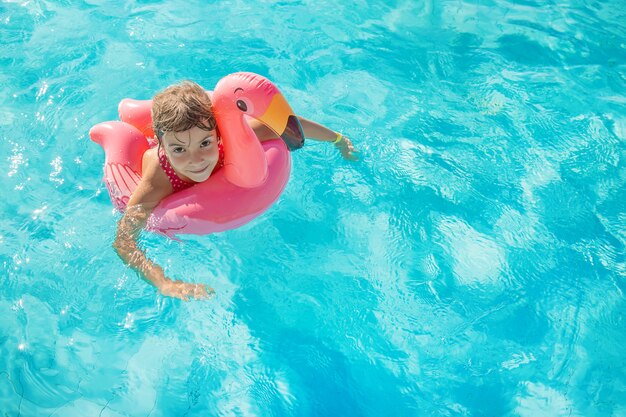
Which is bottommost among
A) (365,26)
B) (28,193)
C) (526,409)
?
(526,409)

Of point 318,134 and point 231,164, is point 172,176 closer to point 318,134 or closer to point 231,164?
point 231,164

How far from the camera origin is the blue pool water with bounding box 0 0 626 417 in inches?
122

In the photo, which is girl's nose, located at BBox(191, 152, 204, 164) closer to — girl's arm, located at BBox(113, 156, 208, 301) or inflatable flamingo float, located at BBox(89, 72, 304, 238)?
inflatable flamingo float, located at BBox(89, 72, 304, 238)

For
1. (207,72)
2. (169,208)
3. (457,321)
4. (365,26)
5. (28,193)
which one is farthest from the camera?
(365,26)

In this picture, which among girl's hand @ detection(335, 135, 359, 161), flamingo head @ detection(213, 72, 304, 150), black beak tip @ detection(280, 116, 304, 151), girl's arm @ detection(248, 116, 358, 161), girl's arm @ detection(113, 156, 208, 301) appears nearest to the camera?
flamingo head @ detection(213, 72, 304, 150)

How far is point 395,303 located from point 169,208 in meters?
1.37

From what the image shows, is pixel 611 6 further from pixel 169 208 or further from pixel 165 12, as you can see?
pixel 169 208

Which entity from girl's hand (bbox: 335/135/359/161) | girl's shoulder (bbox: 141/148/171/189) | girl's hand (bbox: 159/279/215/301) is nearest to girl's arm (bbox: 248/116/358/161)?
girl's hand (bbox: 335/135/359/161)

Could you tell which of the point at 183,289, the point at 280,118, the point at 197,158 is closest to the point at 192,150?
the point at 197,158

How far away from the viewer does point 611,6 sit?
223 inches

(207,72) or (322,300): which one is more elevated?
(207,72)

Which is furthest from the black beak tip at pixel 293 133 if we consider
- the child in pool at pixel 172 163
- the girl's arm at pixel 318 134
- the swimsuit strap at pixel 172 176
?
the swimsuit strap at pixel 172 176

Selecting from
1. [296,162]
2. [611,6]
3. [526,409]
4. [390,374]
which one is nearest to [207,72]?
[296,162]

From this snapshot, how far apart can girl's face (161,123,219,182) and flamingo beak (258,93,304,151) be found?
325 millimetres
